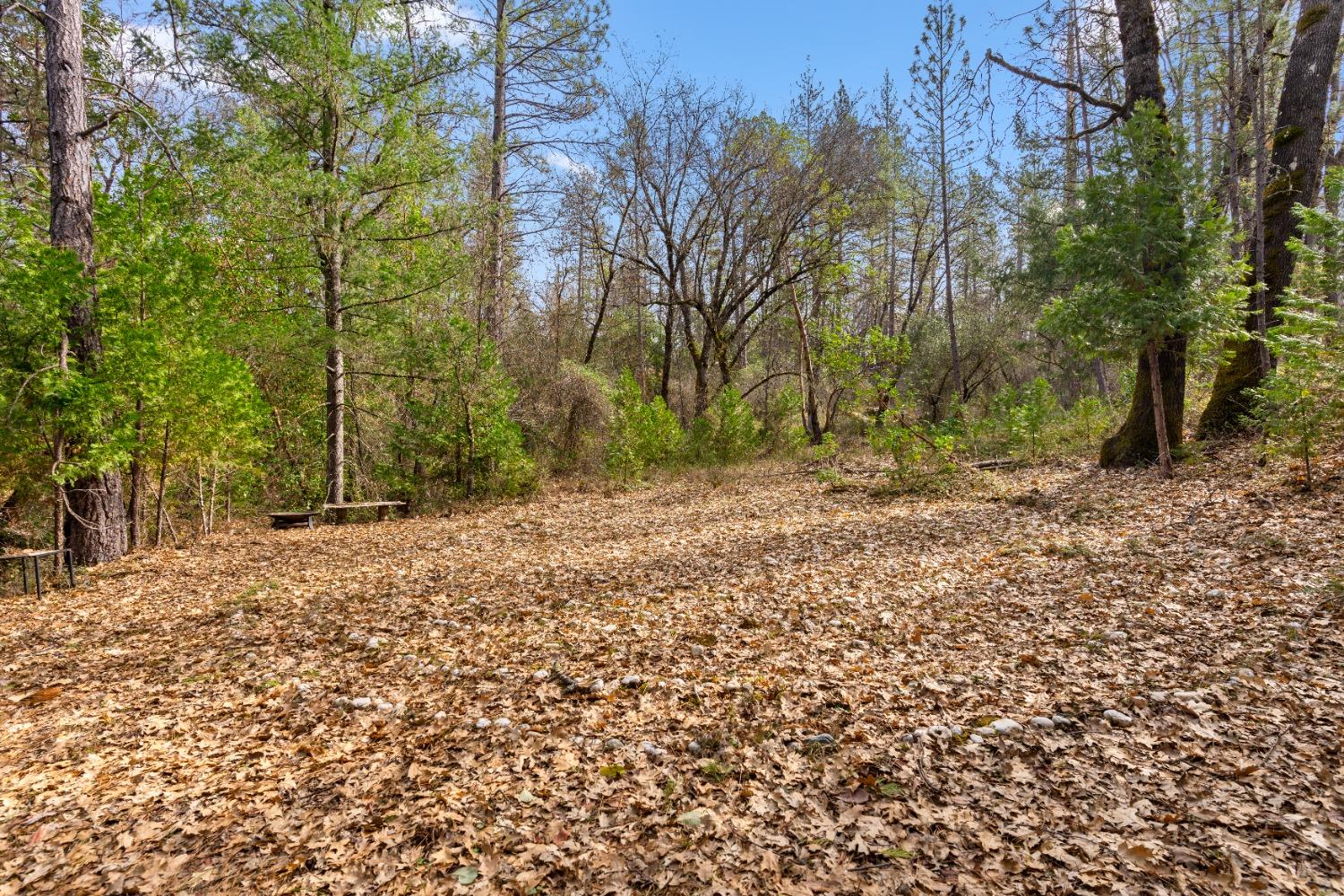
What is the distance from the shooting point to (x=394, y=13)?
10438 mm

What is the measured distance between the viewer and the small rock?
2918 mm

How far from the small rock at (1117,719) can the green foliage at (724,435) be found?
11038 mm

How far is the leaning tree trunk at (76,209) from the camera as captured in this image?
691 cm

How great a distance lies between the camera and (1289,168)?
8523 mm

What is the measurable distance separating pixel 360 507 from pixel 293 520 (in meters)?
1.01

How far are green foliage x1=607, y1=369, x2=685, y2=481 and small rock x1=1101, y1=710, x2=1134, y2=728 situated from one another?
33.0ft

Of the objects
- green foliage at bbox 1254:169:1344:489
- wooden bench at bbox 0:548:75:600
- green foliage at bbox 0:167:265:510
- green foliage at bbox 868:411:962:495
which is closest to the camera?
green foliage at bbox 1254:169:1344:489

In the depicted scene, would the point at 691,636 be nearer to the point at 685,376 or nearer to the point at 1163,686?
the point at 1163,686

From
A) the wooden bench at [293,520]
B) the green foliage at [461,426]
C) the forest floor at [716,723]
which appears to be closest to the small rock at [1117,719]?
the forest floor at [716,723]

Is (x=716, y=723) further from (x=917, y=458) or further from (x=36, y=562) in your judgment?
(x=36, y=562)

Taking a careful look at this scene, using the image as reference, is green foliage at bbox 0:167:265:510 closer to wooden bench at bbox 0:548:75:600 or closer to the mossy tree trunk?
wooden bench at bbox 0:548:75:600

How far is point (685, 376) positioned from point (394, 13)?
39.5 ft

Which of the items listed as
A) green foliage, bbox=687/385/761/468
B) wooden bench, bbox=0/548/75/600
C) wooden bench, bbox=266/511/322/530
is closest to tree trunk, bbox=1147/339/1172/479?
green foliage, bbox=687/385/761/468

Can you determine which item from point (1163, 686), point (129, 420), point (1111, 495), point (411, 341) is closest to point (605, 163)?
point (411, 341)
